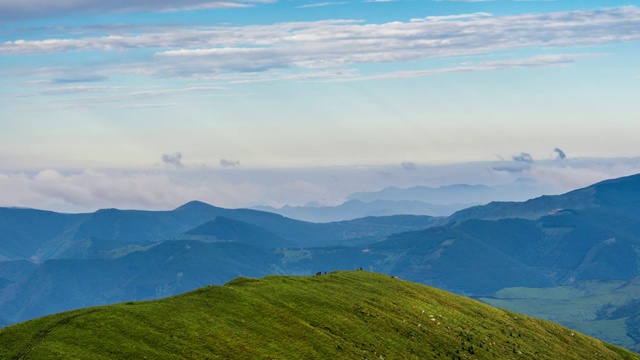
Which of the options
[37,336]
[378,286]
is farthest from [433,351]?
[37,336]

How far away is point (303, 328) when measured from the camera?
10362cm

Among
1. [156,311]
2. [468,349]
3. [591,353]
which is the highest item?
[156,311]

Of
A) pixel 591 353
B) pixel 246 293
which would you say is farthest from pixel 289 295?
pixel 591 353

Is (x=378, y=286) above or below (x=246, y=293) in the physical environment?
below

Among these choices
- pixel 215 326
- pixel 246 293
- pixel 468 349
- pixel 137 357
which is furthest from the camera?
pixel 468 349

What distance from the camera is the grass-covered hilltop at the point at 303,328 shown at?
275 ft

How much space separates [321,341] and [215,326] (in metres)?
13.7

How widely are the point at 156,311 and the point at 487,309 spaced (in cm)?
7657

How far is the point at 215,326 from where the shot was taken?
95312 mm

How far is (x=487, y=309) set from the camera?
15412 centimetres

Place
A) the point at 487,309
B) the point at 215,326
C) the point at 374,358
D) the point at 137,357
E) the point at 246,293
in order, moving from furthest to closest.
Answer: the point at 487,309 < the point at 246,293 < the point at 374,358 < the point at 215,326 < the point at 137,357

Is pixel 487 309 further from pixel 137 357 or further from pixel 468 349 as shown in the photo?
pixel 137 357

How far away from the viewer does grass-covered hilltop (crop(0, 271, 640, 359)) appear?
8388 centimetres

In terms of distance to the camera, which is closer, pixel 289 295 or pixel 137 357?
pixel 137 357
